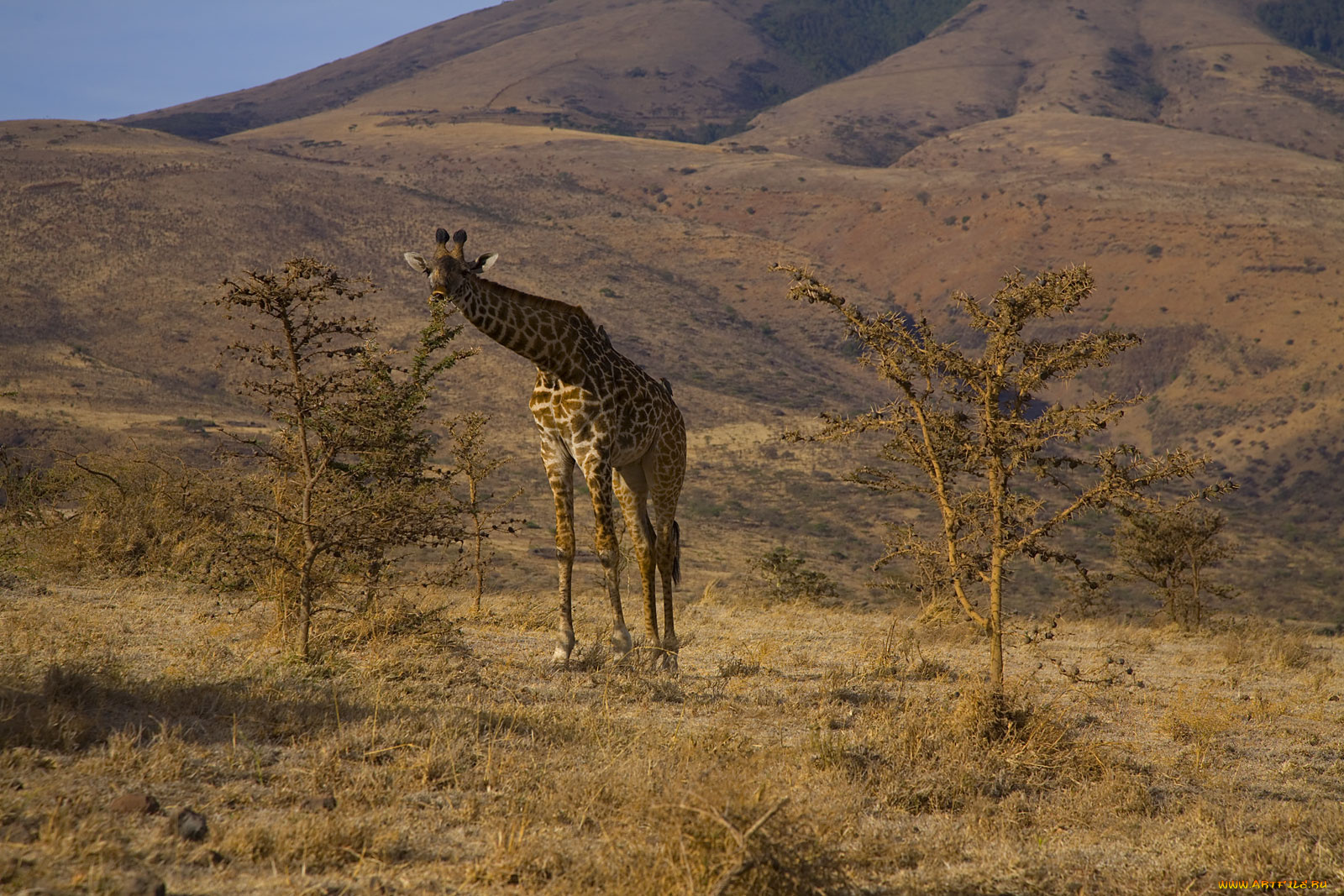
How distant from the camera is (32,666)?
7422 millimetres

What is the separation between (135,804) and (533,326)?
5652 millimetres

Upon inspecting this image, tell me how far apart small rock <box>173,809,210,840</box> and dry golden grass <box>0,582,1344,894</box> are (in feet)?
0.21

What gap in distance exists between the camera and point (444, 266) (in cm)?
909

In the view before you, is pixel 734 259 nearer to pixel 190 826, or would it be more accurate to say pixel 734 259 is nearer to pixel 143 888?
pixel 190 826

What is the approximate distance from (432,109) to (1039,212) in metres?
80.9

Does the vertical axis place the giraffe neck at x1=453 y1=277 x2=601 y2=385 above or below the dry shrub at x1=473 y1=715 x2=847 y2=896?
above

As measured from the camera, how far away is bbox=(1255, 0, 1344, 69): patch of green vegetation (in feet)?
556

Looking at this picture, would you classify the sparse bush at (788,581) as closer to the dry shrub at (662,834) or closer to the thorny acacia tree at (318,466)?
the thorny acacia tree at (318,466)

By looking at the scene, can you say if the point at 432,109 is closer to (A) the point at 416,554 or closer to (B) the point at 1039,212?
(B) the point at 1039,212

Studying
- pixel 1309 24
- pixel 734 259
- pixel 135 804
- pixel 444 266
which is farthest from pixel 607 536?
pixel 1309 24

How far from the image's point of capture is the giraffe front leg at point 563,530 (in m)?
9.83

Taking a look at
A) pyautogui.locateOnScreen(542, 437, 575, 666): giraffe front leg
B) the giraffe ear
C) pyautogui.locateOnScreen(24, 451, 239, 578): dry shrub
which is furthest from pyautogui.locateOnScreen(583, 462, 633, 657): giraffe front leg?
pyautogui.locateOnScreen(24, 451, 239, 578): dry shrub

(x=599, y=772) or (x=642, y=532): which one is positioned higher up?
(x=642, y=532)

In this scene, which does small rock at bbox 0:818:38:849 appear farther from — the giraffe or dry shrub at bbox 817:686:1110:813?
the giraffe
